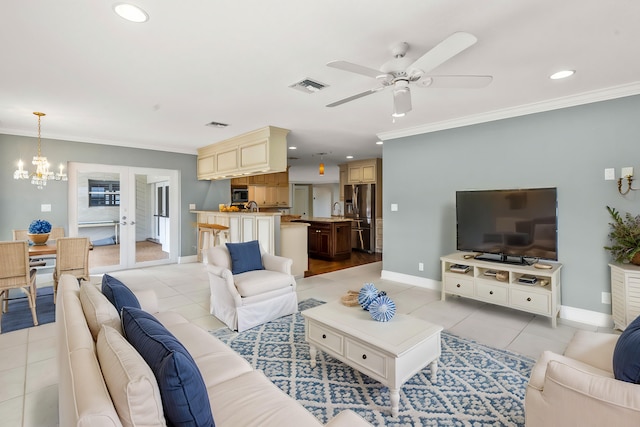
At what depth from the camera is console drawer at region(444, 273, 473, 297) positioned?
12.7 feet

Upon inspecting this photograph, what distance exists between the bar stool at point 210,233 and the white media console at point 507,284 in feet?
13.0

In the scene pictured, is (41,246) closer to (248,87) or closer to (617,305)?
(248,87)

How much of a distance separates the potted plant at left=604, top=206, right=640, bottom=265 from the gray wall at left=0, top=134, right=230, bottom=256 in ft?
22.2

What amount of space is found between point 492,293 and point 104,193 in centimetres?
661

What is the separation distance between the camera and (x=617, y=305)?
10.2ft

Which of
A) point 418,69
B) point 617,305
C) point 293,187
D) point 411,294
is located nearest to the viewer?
point 418,69

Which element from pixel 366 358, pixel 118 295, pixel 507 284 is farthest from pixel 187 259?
pixel 507 284

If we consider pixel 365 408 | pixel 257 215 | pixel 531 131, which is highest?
pixel 531 131

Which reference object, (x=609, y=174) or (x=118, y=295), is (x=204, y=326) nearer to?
(x=118, y=295)

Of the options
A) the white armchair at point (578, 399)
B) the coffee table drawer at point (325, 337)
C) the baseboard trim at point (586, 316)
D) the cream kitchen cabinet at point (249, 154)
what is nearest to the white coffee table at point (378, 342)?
the coffee table drawer at point (325, 337)

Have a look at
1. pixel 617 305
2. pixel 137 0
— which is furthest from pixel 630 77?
pixel 137 0

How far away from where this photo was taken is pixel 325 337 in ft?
7.73

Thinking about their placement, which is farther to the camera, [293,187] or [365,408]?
[293,187]

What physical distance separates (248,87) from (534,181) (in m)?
3.47
